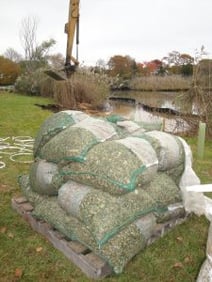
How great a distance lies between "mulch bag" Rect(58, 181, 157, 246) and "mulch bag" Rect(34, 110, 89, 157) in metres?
0.54

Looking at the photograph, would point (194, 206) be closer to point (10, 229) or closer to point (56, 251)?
point (56, 251)

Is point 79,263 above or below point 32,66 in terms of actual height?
below

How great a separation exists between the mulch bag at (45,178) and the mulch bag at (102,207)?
0.17 metres

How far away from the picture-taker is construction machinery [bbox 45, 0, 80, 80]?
884 centimetres

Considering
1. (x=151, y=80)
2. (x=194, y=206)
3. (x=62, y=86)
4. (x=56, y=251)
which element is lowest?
(x=56, y=251)

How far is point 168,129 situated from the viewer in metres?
7.25

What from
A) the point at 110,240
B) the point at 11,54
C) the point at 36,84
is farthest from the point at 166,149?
the point at 11,54

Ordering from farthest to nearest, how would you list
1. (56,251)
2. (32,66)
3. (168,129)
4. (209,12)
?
(32,66), (209,12), (168,129), (56,251)

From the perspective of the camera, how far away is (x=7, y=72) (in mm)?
21219

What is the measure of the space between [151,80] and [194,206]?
20.6m

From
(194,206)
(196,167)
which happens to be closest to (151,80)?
(196,167)

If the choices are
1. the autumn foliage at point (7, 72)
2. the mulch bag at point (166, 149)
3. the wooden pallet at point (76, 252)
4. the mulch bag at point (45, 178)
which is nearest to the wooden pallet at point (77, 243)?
the wooden pallet at point (76, 252)

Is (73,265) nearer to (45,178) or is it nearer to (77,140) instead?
(45,178)

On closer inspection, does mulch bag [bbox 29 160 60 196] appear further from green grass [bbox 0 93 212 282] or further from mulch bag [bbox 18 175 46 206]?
green grass [bbox 0 93 212 282]
